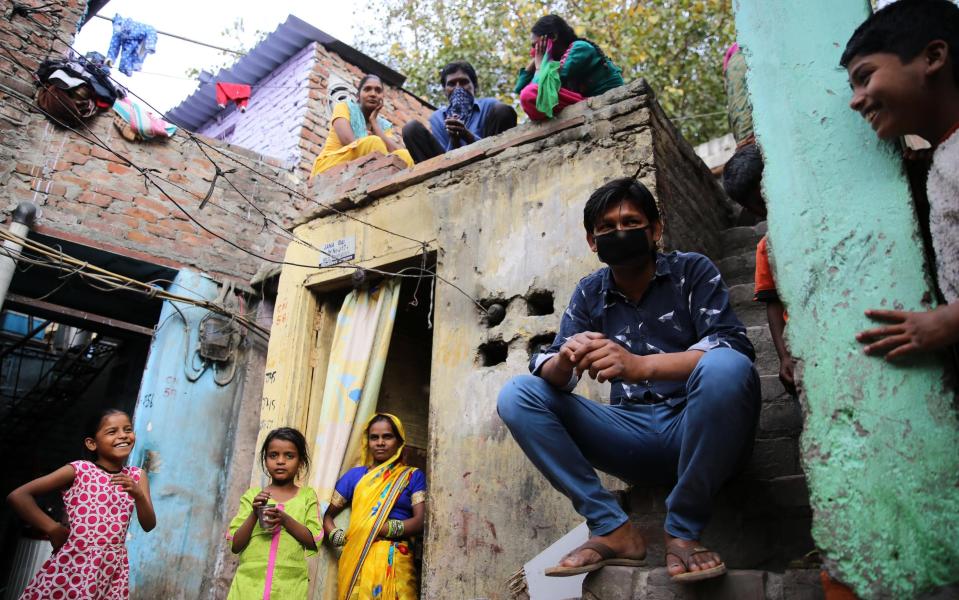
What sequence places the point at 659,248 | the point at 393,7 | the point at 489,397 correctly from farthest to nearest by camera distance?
the point at 393,7 < the point at 489,397 < the point at 659,248

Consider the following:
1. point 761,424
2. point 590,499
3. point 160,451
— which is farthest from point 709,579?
point 160,451

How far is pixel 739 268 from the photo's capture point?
437cm

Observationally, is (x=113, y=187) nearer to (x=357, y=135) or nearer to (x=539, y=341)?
(x=357, y=135)

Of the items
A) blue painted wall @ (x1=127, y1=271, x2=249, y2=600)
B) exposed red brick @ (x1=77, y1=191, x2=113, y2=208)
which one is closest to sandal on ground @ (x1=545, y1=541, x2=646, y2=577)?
blue painted wall @ (x1=127, y1=271, x2=249, y2=600)

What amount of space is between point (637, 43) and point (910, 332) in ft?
33.7

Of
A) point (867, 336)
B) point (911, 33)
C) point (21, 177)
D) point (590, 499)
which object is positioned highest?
point (21, 177)

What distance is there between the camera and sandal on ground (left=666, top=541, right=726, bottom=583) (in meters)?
1.85

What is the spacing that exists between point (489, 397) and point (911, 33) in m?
2.76

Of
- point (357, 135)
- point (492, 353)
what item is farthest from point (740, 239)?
point (357, 135)

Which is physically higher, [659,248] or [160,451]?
[659,248]

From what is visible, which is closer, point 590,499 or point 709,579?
point 709,579

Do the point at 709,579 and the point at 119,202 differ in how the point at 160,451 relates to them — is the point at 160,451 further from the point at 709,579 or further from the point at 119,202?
the point at 709,579

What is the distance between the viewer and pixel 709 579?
1.92 metres

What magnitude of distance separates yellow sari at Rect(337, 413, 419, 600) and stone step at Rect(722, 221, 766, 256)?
8.80 feet
